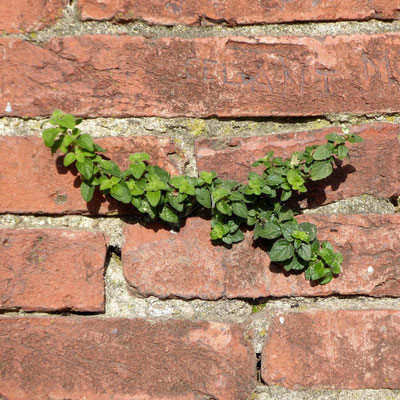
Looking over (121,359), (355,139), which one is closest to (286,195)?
(355,139)

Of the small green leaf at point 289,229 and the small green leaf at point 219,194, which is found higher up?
the small green leaf at point 219,194

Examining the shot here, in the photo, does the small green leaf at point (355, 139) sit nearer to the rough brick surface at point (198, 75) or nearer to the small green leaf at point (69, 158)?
the rough brick surface at point (198, 75)

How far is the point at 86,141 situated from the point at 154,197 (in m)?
0.13

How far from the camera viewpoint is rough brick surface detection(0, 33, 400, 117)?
2.52 ft

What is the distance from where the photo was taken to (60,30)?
2.52 feet

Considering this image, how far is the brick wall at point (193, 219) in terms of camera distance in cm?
77

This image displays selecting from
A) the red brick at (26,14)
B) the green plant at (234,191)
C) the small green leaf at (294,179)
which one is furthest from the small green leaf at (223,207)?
the red brick at (26,14)

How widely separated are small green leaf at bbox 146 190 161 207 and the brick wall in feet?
0.19

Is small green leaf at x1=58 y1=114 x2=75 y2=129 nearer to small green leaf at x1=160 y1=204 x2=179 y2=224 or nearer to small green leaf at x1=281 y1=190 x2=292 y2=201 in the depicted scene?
small green leaf at x1=160 y1=204 x2=179 y2=224

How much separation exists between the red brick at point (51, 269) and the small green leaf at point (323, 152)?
1.15ft

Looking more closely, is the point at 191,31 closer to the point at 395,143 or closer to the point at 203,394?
the point at 395,143

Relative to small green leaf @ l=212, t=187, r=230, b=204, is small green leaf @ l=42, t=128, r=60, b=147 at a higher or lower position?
higher

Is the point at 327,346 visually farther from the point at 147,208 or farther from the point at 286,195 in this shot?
the point at 147,208

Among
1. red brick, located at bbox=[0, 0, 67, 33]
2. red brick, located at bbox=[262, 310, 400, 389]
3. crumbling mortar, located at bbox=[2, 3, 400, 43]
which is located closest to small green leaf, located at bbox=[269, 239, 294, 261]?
red brick, located at bbox=[262, 310, 400, 389]
